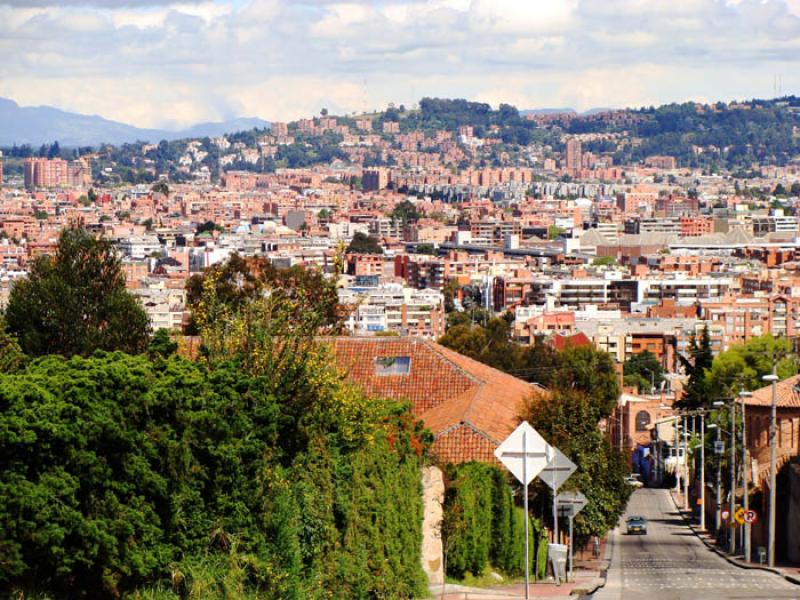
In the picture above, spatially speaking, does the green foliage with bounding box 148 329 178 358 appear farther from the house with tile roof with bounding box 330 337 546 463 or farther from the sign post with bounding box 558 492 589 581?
the house with tile roof with bounding box 330 337 546 463

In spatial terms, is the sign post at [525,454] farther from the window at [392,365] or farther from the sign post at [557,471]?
the window at [392,365]

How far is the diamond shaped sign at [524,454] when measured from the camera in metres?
17.6

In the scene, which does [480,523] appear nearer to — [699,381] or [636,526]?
[636,526]

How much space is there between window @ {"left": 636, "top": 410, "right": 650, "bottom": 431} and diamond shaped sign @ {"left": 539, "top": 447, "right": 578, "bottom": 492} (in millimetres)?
88148

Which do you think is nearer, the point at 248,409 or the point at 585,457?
the point at 248,409

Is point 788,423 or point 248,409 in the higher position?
point 248,409

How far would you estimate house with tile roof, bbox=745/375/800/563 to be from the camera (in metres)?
45.3

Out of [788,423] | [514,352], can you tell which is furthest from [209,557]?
[514,352]

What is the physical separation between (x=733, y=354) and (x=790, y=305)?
9740 centimetres

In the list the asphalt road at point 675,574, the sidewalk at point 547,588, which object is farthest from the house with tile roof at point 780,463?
the sidewalk at point 547,588

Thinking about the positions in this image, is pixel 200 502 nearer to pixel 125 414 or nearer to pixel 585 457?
pixel 125 414

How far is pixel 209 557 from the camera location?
1736 centimetres

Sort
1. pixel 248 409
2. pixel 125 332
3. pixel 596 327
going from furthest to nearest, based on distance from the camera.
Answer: pixel 596 327
pixel 125 332
pixel 248 409

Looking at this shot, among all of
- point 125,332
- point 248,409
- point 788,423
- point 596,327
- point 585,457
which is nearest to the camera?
point 248,409
